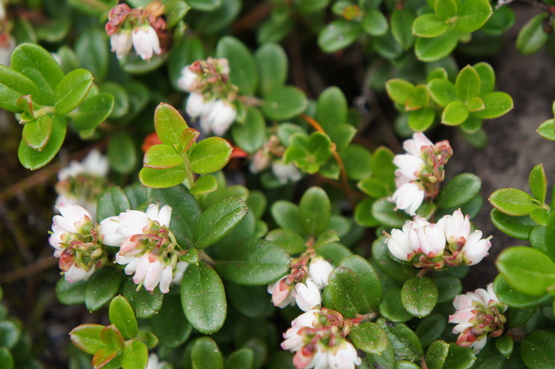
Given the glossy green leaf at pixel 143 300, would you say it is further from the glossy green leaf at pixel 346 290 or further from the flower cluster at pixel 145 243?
the glossy green leaf at pixel 346 290

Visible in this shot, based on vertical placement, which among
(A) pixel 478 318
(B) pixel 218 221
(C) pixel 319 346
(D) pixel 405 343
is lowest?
(D) pixel 405 343

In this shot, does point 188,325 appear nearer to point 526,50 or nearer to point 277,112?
point 277,112

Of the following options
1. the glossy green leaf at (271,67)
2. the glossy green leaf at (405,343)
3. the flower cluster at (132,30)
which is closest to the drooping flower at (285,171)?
the glossy green leaf at (271,67)

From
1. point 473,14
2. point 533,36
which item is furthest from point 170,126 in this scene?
point 533,36

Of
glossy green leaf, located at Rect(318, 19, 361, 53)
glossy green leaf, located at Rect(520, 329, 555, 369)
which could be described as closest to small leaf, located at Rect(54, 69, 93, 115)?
glossy green leaf, located at Rect(318, 19, 361, 53)

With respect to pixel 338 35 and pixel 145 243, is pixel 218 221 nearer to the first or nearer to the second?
pixel 145 243

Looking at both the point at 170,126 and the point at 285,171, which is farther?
the point at 285,171
